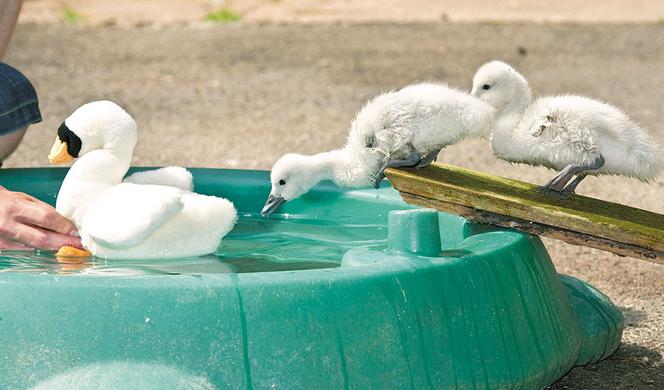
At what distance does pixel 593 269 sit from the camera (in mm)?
4410

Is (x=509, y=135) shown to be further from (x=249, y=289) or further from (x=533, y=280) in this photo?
(x=249, y=289)

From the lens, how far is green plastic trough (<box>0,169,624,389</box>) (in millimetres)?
2377

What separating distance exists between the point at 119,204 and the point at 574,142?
117 cm

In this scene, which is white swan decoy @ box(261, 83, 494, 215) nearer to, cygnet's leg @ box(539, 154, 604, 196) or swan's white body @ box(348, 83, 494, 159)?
swan's white body @ box(348, 83, 494, 159)

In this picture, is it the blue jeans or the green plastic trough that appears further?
the blue jeans

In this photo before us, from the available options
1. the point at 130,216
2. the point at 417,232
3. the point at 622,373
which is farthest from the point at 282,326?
the point at 622,373

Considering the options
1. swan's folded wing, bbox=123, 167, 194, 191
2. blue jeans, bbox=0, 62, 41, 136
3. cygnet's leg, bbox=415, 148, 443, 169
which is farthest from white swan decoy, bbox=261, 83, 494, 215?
blue jeans, bbox=0, 62, 41, 136

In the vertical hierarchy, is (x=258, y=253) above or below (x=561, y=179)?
below

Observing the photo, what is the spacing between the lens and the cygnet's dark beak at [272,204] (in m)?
3.53

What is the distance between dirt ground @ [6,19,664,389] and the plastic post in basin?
1354 mm

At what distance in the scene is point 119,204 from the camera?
287 cm

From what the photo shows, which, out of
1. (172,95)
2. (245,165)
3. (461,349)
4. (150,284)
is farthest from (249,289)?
(172,95)

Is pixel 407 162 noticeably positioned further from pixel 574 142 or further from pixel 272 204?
pixel 272 204

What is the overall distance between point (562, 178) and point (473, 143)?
3.74m
